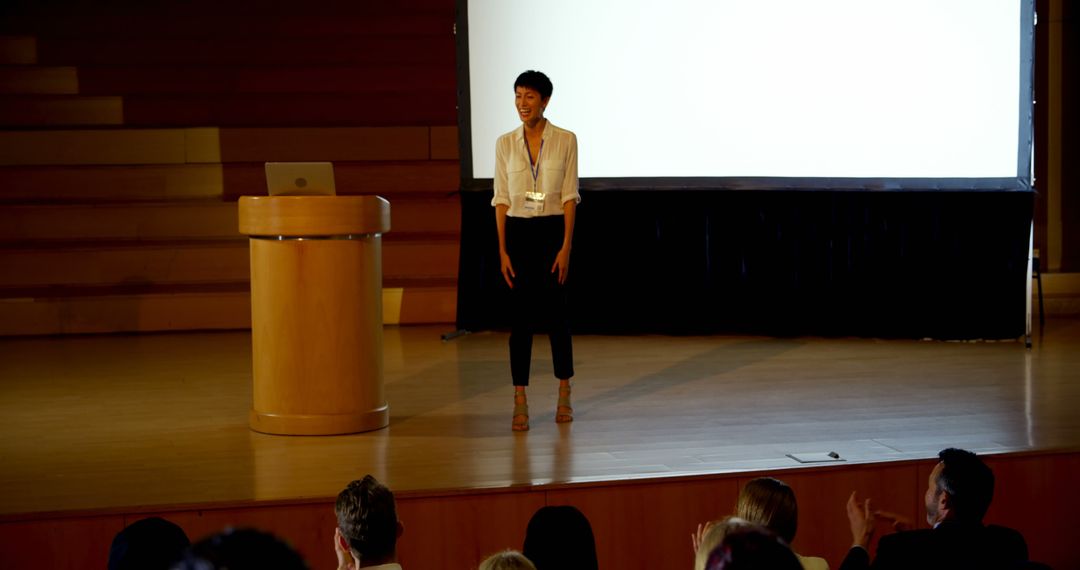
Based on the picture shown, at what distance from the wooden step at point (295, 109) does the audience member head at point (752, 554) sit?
5945mm

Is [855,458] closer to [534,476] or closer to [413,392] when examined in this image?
[534,476]

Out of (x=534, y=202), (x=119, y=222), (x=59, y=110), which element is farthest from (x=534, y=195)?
(x=59, y=110)

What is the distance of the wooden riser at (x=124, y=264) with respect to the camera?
20.7ft

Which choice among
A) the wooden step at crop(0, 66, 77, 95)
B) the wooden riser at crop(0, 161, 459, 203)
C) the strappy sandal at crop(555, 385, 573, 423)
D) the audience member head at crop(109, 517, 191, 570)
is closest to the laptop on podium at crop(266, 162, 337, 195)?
the strappy sandal at crop(555, 385, 573, 423)

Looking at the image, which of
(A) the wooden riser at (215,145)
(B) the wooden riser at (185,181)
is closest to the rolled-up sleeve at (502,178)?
(B) the wooden riser at (185,181)

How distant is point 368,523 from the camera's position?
6.47 ft

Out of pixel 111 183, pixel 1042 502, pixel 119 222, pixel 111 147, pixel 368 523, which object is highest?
pixel 111 147

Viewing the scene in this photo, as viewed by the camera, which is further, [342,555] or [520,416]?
[520,416]

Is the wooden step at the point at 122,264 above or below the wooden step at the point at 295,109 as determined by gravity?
below

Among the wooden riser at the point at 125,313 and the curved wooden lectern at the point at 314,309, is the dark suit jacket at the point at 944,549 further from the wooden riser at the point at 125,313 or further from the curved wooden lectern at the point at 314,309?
the wooden riser at the point at 125,313

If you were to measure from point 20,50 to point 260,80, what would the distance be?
1377 mm

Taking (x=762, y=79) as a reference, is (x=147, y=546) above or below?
below

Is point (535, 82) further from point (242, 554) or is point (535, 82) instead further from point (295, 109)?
point (295, 109)

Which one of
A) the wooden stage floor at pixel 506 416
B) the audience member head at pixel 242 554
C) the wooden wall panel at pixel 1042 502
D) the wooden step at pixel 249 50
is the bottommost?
the wooden wall panel at pixel 1042 502
